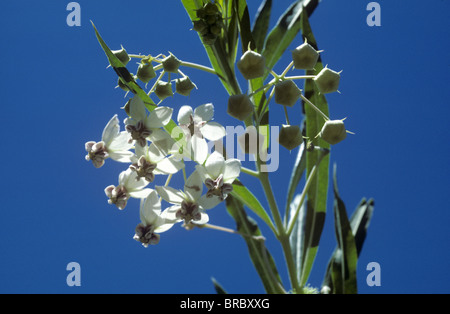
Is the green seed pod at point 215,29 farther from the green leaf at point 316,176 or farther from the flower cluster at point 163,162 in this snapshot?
the green leaf at point 316,176

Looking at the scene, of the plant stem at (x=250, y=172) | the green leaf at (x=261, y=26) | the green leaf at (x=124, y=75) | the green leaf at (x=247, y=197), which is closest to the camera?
the green leaf at (x=124, y=75)

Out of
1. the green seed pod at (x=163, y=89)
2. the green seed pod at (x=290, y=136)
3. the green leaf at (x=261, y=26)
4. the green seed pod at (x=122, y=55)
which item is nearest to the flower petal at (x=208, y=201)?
the green seed pod at (x=290, y=136)

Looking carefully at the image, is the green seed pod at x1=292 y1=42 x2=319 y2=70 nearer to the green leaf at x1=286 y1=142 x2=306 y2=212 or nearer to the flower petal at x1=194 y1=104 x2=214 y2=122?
the flower petal at x1=194 y1=104 x2=214 y2=122

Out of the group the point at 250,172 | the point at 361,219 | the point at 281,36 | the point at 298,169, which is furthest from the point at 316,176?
the point at 281,36
